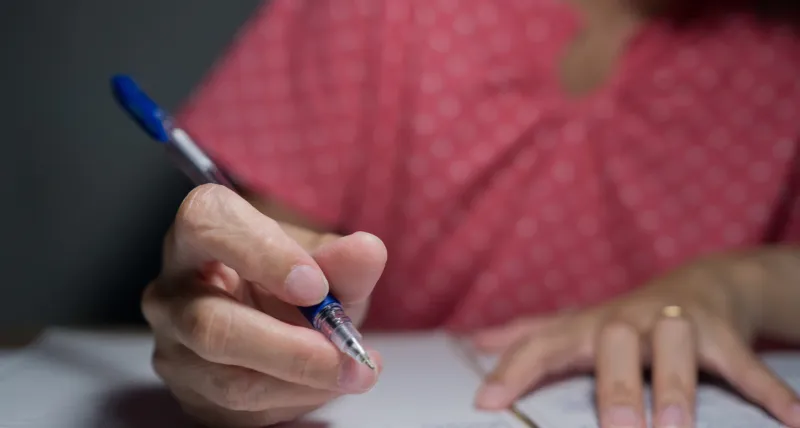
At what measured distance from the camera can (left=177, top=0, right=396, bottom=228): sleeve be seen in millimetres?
498

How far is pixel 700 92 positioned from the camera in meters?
0.57

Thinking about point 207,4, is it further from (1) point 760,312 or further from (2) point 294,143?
(1) point 760,312

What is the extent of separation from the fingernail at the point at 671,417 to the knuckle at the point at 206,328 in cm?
20

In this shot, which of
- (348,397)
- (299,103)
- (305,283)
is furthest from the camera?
(299,103)

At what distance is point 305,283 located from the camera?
0.89ft

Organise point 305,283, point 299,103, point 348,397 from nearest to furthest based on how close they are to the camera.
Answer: point 305,283 → point 348,397 → point 299,103

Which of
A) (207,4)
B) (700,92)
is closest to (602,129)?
(700,92)

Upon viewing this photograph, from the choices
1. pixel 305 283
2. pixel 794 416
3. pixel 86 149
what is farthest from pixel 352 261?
pixel 86 149

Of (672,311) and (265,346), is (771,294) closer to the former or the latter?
(672,311)

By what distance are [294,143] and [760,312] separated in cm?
32

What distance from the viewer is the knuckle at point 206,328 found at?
29 centimetres

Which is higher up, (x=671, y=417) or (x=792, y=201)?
(x=792, y=201)

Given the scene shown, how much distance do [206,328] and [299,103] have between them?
256mm

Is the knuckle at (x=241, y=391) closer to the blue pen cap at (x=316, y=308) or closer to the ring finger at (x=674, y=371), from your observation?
the blue pen cap at (x=316, y=308)
